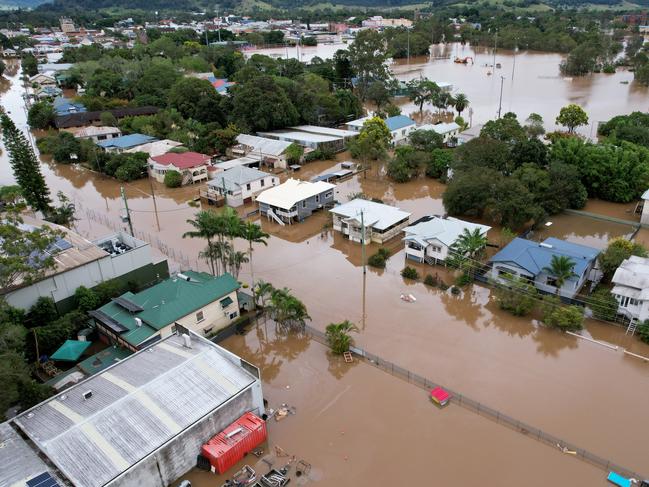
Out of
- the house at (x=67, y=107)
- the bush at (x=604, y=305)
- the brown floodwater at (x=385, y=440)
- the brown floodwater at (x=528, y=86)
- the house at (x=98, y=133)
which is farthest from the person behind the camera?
the house at (x=67, y=107)

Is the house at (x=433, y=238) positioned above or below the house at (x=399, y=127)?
below

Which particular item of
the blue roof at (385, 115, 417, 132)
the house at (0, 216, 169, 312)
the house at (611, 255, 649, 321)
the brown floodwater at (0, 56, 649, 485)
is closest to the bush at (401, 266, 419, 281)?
the brown floodwater at (0, 56, 649, 485)

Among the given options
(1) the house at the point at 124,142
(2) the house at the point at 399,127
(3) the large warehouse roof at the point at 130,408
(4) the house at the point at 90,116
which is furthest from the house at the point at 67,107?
(3) the large warehouse roof at the point at 130,408

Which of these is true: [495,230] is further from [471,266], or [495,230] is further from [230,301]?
[230,301]

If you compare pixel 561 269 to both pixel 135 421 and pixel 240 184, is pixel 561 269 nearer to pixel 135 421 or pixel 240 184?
pixel 135 421

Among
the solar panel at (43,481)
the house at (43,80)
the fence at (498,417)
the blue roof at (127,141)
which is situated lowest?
the fence at (498,417)

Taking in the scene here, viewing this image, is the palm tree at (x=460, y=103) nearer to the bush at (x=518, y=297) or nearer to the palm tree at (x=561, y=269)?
the palm tree at (x=561, y=269)

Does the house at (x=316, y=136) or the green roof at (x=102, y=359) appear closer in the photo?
the green roof at (x=102, y=359)
